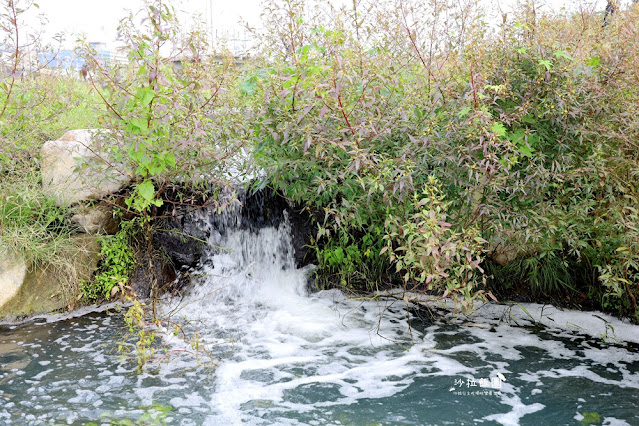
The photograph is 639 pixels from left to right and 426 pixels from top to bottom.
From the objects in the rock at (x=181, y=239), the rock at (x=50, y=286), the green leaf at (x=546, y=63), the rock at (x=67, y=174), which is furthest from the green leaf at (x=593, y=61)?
the rock at (x=50, y=286)

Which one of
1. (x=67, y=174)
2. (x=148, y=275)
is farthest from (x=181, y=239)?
(x=67, y=174)

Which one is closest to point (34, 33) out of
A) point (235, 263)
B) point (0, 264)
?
point (0, 264)

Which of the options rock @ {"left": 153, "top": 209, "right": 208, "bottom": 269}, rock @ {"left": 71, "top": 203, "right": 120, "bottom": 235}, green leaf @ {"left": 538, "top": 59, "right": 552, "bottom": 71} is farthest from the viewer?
rock @ {"left": 153, "top": 209, "right": 208, "bottom": 269}

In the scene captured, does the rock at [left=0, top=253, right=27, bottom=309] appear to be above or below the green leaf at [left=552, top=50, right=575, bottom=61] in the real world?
below

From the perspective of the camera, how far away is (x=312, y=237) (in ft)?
19.1

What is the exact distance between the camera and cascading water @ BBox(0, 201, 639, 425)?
330 cm

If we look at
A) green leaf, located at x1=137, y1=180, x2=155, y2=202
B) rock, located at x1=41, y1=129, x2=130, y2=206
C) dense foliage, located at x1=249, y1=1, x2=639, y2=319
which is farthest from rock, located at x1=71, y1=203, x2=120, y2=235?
dense foliage, located at x1=249, y1=1, x2=639, y2=319

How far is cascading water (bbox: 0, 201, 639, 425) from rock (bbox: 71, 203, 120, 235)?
→ 35.9 inches

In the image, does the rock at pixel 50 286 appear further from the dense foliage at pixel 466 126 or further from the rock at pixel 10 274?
the dense foliage at pixel 466 126

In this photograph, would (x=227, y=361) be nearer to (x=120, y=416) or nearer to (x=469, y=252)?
(x=120, y=416)

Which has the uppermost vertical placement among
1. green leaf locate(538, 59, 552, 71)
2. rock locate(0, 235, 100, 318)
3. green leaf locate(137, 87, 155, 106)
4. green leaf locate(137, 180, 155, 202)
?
green leaf locate(538, 59, 552, 71)

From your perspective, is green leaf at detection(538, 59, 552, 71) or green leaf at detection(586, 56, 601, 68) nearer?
green leaf at detection(538, 59, 552, 71)

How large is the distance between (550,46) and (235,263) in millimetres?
3701

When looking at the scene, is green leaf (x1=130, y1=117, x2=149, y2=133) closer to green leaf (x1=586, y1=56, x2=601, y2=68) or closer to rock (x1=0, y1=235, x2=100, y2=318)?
rock (x1=0, y1=235, x2=100, y2=318)
